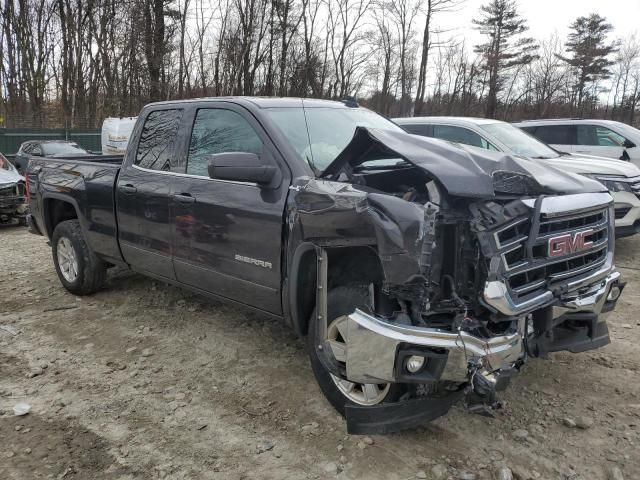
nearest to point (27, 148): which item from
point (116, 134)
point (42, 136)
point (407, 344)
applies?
point (116, 134)

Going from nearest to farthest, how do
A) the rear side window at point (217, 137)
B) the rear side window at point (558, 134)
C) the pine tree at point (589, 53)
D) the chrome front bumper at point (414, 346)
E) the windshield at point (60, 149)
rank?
the chrome front bumper at point (414, 346) < the rear side window at point (217, 137) < the rear side window at point (558, 134) < the windshield at point (60, 149) < the pine tree at point (589, 53)

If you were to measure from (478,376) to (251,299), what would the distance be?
172 centimetres

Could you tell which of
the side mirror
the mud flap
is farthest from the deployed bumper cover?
the side mirror

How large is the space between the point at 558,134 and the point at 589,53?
105 ft

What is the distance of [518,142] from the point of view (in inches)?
293

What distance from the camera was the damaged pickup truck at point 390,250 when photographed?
2.38 metres

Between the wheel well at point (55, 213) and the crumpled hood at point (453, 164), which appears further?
the wheel well at point (55, 213)

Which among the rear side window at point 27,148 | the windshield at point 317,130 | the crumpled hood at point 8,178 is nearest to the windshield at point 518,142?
the windshield at point 317,130

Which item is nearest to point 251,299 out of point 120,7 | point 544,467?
point 544,467

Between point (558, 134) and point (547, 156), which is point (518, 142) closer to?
point (547, 156)

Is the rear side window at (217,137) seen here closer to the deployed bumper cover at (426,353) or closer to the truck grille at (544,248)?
the deployed bumper cover at (426,353)

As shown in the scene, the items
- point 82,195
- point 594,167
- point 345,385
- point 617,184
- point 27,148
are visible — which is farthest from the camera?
point 27,148

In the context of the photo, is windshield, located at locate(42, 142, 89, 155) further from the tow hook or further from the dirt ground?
the tow hook

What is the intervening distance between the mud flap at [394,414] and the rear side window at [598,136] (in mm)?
9294
